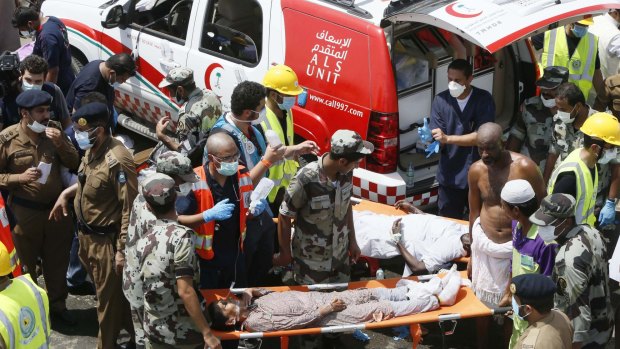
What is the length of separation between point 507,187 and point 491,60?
9.51 ft

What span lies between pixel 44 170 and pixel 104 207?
0.77m

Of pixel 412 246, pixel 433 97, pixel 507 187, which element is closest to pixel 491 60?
pixel 433 97

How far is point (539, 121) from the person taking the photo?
790 cm

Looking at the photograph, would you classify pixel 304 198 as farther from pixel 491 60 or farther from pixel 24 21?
pixel 24 21

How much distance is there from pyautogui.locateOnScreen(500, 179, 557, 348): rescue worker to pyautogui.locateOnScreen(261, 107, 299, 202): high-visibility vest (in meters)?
2.05

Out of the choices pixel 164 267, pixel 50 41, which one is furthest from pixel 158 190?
pixel 50 41

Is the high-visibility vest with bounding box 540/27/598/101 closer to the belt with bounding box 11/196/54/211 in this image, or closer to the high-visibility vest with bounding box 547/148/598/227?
the high-visibility vest with bounding box 547/148/598/227

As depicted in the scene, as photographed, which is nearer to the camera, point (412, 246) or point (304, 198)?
point (304, 198)

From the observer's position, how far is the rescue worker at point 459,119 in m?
7.52

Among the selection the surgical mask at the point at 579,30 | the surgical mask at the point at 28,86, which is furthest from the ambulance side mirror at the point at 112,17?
the surgical mask at the point at 579,30

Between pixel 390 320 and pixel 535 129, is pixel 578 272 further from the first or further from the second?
pixel 535 129

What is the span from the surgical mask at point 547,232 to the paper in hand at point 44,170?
11.8 feet

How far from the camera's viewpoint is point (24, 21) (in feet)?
30.5

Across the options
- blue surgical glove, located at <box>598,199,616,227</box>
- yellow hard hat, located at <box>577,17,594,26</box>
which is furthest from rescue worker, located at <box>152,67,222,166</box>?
yellow hard hat, located at <box>577,17,594,26</box>
